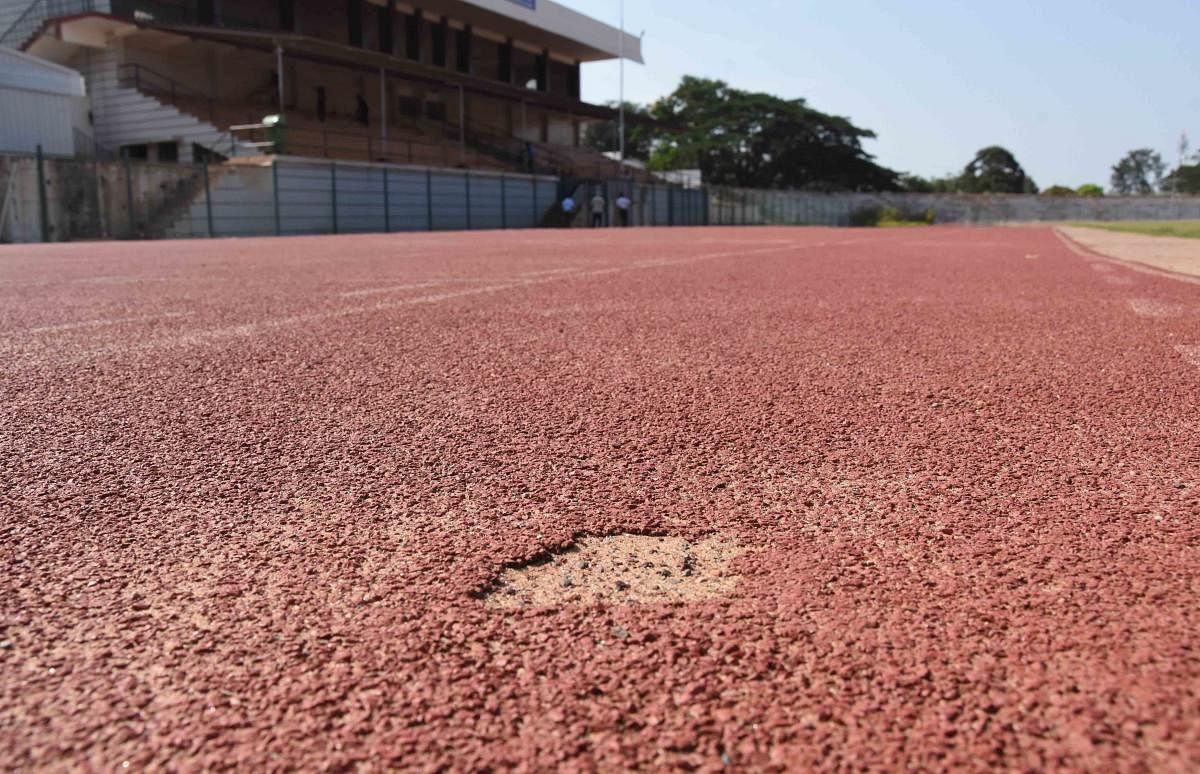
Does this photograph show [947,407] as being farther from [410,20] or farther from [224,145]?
[410,20]

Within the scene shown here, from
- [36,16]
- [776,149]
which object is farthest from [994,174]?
[36,16]

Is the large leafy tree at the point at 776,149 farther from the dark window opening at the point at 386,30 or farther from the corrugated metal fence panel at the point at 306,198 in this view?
the corrugated metal fence panel at the point at 306,198

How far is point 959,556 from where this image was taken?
6.05 feet

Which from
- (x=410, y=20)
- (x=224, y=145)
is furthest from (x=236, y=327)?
(x=410, y=20)

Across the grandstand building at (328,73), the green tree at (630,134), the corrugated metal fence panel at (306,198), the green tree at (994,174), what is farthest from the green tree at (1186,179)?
the corrugated metal fence panel at (306,198)

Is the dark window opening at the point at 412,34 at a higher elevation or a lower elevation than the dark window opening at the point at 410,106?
higher

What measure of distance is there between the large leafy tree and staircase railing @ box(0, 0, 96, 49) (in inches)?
1576

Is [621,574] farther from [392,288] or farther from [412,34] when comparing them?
[412,34]

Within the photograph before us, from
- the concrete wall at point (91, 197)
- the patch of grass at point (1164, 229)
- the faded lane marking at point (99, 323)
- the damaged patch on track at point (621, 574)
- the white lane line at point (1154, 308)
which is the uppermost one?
the concrete wall at point (91, 197)

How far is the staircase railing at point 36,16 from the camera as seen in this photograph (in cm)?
3191

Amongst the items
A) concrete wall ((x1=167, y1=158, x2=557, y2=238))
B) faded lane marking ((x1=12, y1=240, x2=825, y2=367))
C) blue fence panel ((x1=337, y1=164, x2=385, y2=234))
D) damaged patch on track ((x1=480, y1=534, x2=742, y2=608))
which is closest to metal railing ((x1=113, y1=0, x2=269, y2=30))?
concrete wall ((x1=167, y1=158, x2=557, y2=238))

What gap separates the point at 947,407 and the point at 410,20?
143 ft

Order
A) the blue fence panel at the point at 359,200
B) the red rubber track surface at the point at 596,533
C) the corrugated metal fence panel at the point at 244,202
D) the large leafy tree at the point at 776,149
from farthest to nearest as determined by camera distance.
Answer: the large leafy tree at the point at 776,149, the blue fence panel at the point at 359,200, the corrugated metal fence panel at the point at 244,202, the red rubber track surface at the point at 596,533

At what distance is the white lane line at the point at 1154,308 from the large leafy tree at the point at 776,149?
59.9 metres
